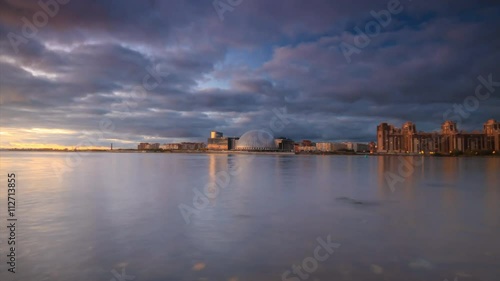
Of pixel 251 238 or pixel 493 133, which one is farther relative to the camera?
pixel 493 133

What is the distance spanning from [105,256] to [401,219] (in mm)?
10389

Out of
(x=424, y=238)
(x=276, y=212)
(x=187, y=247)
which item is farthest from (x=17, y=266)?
(x=424, y=238)
